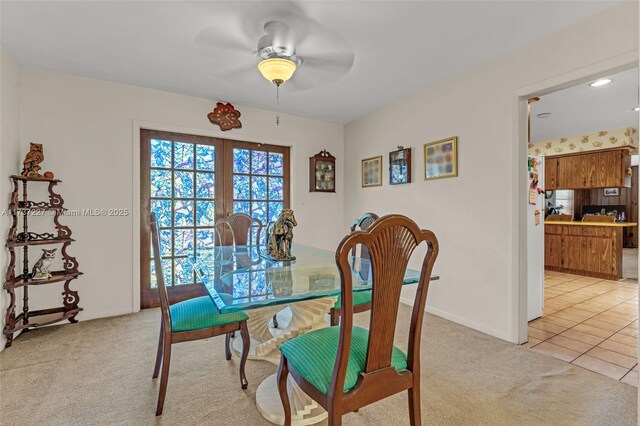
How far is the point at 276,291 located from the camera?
4.80ft

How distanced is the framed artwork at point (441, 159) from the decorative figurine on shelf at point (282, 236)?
173cm

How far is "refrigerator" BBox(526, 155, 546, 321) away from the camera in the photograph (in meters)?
3.09

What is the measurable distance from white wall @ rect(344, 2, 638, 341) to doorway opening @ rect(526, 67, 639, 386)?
297mm

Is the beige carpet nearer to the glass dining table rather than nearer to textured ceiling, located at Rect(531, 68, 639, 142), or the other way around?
the glass dining table

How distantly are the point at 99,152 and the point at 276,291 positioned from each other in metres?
2.78

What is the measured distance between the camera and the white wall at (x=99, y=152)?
2.96 metres

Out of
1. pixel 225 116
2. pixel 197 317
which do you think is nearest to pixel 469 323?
pixel 197 317

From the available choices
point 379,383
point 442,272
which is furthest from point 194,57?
point 442,272

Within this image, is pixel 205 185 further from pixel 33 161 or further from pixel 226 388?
pixel 226 388

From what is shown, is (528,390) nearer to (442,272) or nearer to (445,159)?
(442,272)

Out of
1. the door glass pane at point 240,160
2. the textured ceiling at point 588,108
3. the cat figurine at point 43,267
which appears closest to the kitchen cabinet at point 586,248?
the textured ceiling at point 588,108

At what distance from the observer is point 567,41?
226 centimetres

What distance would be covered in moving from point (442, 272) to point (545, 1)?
2.29 meters

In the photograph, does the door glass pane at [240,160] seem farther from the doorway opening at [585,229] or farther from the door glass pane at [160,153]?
the doorway opening at [585,229]
